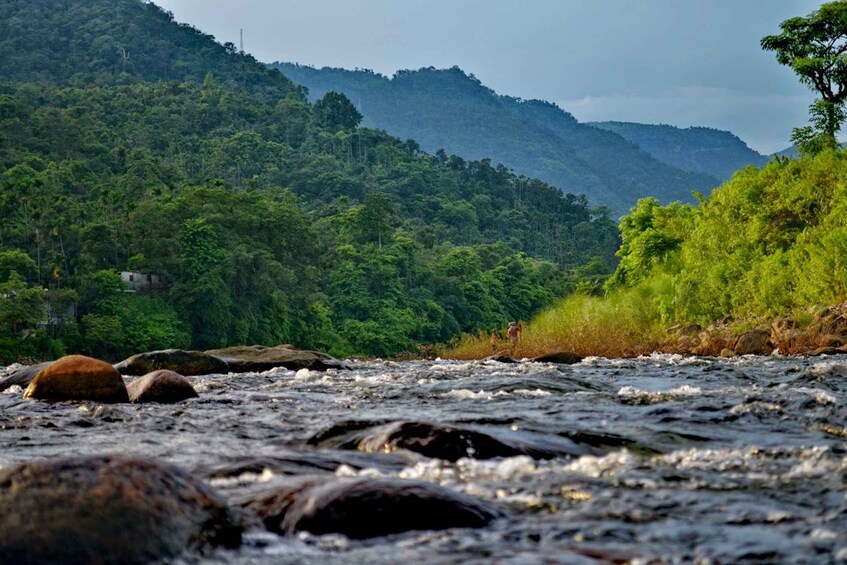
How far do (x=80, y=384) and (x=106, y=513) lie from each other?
8.04 m

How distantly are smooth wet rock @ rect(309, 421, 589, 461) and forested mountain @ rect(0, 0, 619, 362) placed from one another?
28.1 meters

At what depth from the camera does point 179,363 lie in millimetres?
17438

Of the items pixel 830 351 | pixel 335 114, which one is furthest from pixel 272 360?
pixel 335 114

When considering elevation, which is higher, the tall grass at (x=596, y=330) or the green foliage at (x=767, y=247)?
the green foliage at (x=767, y=247)

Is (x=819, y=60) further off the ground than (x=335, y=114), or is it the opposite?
(x=335, y=114)

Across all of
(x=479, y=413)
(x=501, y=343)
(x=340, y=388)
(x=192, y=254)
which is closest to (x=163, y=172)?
(x=192, y=254)

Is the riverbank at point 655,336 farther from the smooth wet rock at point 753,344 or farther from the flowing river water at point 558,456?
the flowing river water at point 558,456

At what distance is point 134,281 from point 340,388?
36.4 metres

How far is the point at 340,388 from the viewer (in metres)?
13.8

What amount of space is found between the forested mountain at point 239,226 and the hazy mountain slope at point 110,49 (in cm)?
69

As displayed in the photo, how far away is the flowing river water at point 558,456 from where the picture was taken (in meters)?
4.16

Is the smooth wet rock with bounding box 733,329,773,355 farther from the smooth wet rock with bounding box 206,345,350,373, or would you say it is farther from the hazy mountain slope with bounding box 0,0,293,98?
the hazy mountain slope with bounding box 0,0,293,98

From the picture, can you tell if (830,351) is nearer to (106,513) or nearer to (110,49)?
(106,513)

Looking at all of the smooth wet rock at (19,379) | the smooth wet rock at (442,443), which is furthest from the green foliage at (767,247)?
the smooth wet rock at (442,443)
